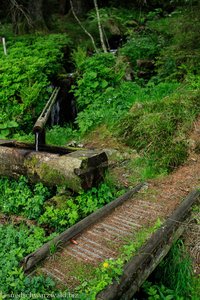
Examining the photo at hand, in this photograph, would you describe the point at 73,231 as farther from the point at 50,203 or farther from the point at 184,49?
the point at 184,49

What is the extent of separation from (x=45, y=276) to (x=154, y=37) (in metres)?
11.0

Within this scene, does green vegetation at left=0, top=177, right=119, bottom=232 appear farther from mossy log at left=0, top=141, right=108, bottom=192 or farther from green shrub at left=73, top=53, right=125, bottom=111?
green shrub at left=73, top=53, right=125, bottom=111

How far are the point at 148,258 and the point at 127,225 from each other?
2.44ft

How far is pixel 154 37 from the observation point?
1213 cm

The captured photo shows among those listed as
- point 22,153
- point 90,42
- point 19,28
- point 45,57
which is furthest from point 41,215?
point 19,28

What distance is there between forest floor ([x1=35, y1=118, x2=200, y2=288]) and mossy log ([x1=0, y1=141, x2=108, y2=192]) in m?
0.72

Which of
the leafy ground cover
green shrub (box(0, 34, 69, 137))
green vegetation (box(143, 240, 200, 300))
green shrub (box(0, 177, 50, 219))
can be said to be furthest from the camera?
green shrub (box(0, 34, 69, 137))

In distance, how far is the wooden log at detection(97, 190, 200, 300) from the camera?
3.01m

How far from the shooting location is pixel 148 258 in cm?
344

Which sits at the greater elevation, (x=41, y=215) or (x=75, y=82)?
(x=75, y=82)

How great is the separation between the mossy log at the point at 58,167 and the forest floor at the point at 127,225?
72 centimetres

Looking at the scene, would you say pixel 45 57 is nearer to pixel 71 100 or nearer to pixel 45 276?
pixel 71 100

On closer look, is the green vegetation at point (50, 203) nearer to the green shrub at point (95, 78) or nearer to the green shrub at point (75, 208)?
the green shrub at point (75, 208)

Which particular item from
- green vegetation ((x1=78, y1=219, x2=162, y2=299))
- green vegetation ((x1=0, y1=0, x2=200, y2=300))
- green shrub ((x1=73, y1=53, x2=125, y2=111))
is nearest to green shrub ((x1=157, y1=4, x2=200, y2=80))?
green vegetation ((x1=0, y1=0, x2=200, y2=300))
